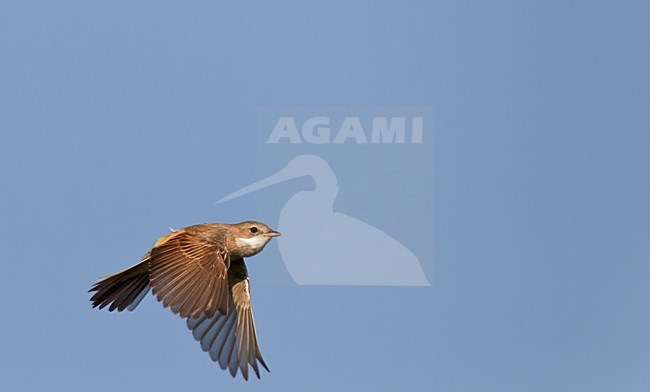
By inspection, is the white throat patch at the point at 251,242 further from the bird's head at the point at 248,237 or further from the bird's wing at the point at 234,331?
the bird's wing at the point at 234,331

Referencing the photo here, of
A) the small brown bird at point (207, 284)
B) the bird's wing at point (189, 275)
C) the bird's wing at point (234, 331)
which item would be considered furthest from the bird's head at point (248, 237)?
the bird's wing at point (234, 331)

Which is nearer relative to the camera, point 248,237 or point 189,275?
point 189,275

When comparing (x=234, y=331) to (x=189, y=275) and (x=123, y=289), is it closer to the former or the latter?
(x=123, y=289)

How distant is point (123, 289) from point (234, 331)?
2.53ft

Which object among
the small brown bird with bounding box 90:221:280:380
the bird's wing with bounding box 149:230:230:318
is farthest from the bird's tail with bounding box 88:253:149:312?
the bird's wing with bounding box 149:230:230:318

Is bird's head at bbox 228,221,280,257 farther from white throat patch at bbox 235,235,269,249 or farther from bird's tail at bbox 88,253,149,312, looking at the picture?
bird's tail at bbox 88,253,149,312

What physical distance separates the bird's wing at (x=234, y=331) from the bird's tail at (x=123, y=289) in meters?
0.45

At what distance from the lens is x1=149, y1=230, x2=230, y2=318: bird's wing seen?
6039 mm

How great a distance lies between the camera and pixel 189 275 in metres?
6.23

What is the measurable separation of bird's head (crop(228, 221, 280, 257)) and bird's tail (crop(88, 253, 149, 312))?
0.52 m

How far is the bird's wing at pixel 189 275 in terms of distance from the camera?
6.04m

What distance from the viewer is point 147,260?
22.4 ft

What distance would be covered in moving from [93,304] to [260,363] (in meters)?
1.06

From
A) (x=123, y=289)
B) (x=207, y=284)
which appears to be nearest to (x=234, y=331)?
(x=123, y=289)
